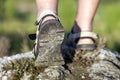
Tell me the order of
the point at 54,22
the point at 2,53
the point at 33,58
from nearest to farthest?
the point at 54,22
the point at 33,58
the point at 2,53

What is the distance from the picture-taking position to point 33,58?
4227mm

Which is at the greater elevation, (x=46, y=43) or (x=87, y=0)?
(x=87, y=0)

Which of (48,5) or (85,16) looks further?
(85,16)

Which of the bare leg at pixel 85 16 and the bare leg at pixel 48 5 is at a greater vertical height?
the bare leg at pixel 48 5

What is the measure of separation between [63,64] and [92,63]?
30cm

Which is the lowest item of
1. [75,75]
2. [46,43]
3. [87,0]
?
[75,75]

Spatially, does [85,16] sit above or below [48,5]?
below

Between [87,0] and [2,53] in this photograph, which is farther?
[2,53]

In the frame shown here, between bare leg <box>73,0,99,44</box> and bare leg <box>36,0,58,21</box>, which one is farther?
bare leg <box>73,0,99,44</box>

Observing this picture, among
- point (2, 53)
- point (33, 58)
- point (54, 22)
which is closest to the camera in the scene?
point (54, 22)

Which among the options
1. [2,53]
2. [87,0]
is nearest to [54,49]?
[87,0]

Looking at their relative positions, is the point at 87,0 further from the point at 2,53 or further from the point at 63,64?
the point at 2,53

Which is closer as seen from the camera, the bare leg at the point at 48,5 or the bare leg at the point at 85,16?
the bare leg at the point at 48,5

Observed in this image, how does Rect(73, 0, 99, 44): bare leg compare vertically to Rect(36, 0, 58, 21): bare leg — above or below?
below
